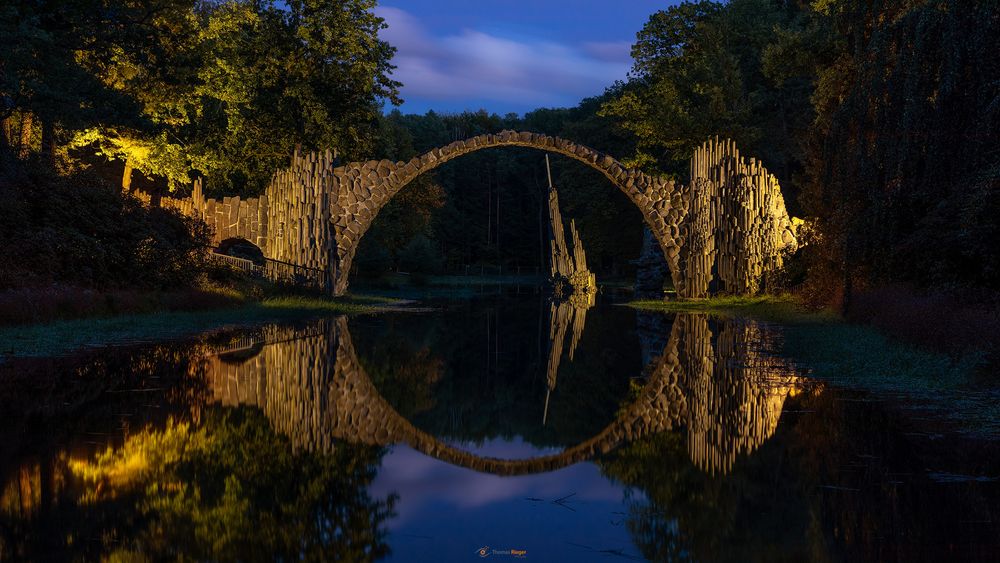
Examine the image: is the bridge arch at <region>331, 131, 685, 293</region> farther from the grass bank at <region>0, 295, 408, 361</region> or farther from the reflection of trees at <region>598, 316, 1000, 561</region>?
the reflection of trees at <region>598, 316, 1000, 561</region>

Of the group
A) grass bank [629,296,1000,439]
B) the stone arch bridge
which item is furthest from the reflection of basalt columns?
the stone arch bridge

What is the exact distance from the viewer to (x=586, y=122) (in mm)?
64250

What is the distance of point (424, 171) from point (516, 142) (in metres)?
3.31

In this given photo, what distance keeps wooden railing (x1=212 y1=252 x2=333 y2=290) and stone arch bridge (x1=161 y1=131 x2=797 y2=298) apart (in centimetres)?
34

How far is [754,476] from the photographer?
5.63 meters

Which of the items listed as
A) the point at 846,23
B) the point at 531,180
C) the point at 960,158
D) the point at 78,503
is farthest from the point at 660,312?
the point at 531,180

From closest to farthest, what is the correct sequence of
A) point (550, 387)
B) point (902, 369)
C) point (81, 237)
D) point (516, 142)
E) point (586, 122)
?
point (550, 387), point (902, 369), point (81, 237), point (516, 142), point (586, 122)

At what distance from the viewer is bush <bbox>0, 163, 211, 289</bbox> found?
1827 centimetres

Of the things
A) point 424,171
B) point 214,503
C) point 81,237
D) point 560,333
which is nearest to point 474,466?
point 214,503

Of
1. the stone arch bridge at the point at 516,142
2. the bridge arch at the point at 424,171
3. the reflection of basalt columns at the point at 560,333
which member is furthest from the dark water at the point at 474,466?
the bridge arch at the point at 424,171

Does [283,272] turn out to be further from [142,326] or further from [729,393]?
[729,393]

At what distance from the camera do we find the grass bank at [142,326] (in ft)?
40.9

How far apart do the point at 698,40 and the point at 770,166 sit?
8925 mm

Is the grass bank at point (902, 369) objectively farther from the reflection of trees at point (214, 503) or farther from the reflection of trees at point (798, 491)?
the reflection of trees at point (214, 503)
